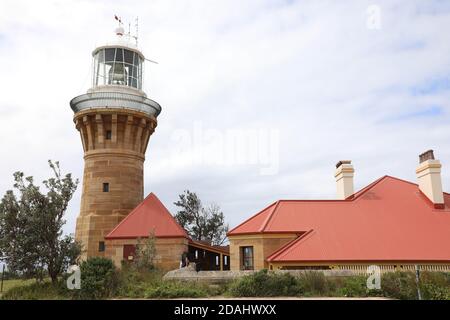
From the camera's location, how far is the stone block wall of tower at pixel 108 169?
28.7m

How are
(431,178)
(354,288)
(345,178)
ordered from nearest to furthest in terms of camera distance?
1. (354,288)
2. (431,178)
3. (345,178)

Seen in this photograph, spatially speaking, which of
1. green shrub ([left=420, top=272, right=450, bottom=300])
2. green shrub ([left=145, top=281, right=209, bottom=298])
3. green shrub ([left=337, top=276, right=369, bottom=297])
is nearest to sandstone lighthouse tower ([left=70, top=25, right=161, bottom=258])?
green shrub ([left=145, top=281, right=209, bottom=298])

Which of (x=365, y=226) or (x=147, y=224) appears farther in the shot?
(x=147, y=224)

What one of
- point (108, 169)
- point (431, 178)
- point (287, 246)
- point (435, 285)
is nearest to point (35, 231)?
point (108, 169)

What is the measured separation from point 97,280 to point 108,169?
41.9ft

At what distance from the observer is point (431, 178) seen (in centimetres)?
2769

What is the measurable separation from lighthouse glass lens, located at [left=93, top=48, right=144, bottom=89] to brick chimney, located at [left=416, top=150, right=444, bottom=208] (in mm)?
21501

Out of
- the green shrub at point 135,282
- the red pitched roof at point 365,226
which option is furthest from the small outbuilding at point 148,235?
the green shrub at point 135,282

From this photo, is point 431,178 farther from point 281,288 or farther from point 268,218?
point 281,288

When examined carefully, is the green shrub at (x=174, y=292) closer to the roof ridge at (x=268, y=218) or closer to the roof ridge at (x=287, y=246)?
the roof ridge at (x=287, y=246)

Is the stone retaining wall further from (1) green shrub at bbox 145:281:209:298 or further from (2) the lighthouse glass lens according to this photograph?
(2) the lighthouse glass lens
